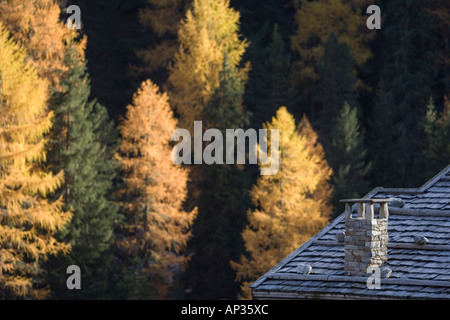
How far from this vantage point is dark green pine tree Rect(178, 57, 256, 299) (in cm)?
4966

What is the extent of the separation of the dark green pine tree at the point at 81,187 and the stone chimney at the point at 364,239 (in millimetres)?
25188

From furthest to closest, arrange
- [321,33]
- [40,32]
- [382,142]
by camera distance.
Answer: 1. [321,33]
2. [382,142]
3. [40,32]

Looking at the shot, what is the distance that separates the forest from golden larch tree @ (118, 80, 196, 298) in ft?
0.29

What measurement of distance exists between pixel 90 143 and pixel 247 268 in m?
8.47

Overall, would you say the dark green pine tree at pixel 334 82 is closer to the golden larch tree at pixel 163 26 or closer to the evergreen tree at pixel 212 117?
the evergreen tree at pixel 212 117

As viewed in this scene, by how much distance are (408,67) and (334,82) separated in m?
4.58

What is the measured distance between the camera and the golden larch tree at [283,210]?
148ft

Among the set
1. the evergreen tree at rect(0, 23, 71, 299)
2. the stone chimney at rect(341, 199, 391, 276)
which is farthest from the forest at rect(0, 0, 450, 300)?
the stone chimney at rect(341, 199, 391, 276)

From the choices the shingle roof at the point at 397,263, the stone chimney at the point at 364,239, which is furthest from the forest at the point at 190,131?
the stone chimney at the point at 364,239

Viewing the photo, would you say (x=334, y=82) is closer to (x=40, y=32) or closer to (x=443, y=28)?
(x=443, y=28)

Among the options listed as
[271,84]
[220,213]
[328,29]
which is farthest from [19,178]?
[328,29]

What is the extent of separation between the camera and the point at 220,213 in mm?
53000

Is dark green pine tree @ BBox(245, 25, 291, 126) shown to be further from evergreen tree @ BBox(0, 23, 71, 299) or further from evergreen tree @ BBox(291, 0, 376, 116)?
evergreen tree @ BBox(0, 23, 71, 299)
